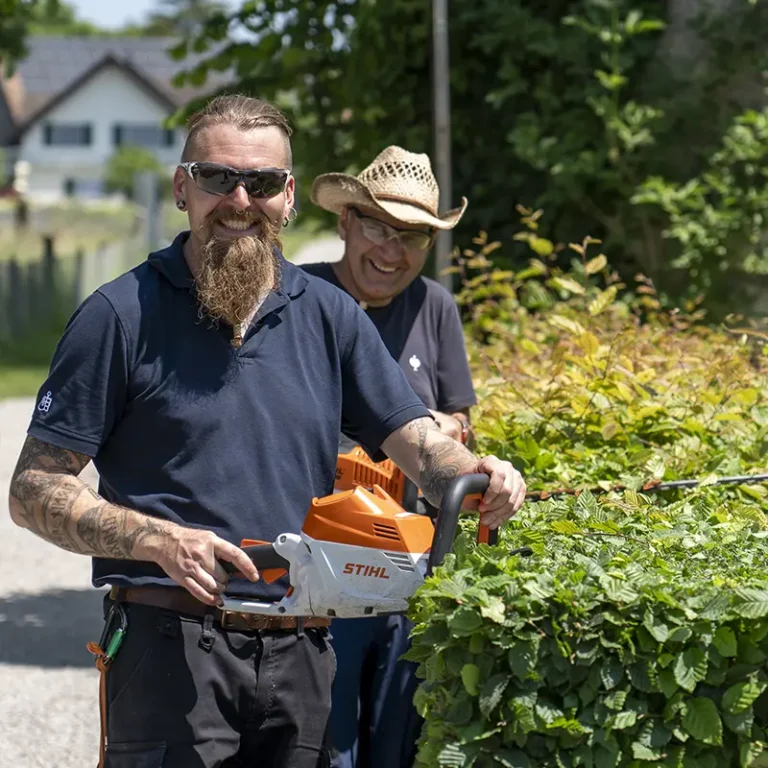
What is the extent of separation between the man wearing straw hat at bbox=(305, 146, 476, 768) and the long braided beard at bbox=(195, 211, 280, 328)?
50.7 inches

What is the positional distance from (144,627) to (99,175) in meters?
93.1

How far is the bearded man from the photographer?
321 centimetres

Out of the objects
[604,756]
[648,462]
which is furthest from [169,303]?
[648,462]

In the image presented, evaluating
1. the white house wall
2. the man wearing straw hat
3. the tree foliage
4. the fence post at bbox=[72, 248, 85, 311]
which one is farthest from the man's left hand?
the white house wall

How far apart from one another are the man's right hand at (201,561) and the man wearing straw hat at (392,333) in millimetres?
1579

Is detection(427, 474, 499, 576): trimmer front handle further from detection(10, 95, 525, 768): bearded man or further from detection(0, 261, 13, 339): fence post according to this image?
detection(0, 261, 13, 339): fence post

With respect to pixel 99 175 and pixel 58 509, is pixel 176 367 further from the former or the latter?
pixel 99 175

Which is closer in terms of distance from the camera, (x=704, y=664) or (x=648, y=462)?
(x=704, y=664)

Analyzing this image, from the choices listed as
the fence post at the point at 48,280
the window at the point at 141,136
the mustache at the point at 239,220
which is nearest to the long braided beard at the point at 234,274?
the mustache at the point at 239,220

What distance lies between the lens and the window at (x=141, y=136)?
9088 cm

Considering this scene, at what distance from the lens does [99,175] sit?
9412cm

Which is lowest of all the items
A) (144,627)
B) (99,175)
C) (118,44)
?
(99,175)

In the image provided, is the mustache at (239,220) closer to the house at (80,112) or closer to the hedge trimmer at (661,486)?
the hedge trimmer at (661,486)

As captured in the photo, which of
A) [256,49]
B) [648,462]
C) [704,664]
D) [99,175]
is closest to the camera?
[704,664]
